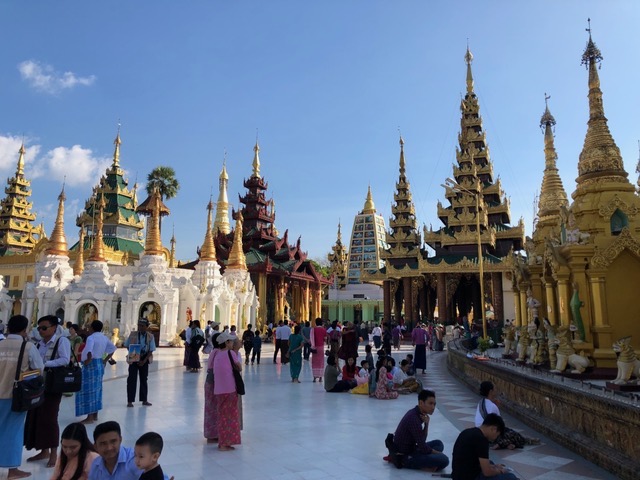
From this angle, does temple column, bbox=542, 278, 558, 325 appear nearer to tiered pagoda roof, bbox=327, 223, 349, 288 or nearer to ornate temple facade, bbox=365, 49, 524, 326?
ornate temple facade, bbox=365, 49, 524, 326

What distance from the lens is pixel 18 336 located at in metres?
Result: 4.96

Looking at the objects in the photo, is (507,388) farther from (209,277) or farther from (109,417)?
(209,277)

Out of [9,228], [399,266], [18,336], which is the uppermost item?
[9,228]

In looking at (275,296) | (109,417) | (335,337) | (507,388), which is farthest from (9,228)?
(507,388)

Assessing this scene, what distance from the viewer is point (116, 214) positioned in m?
43.0

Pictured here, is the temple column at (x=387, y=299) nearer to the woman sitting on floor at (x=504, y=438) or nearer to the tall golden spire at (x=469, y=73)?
the tall golden spire at (x=469, y=73)

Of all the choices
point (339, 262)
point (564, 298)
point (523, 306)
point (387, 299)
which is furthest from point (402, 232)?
point (564, 298)

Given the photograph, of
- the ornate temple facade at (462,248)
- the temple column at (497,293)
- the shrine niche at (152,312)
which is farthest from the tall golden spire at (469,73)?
the shrine niche at (152,312)

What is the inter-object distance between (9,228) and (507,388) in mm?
50818

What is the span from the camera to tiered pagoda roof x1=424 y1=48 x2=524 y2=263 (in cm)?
3478

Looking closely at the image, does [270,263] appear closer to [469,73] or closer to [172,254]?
[172,254]

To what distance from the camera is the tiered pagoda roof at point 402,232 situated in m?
40.8

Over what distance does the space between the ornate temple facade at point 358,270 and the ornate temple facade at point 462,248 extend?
1156 centimetres

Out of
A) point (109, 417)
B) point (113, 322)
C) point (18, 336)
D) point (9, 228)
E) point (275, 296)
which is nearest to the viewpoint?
point (18, 336)
